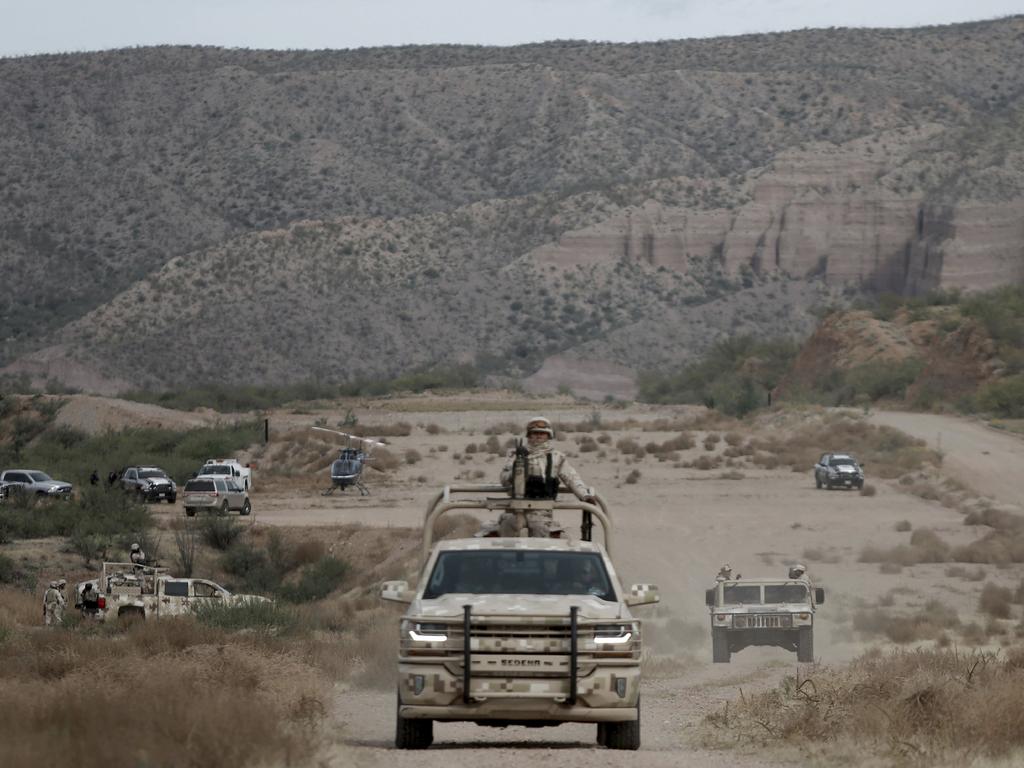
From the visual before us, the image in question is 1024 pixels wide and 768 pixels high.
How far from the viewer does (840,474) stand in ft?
168

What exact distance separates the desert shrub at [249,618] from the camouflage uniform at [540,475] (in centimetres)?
751

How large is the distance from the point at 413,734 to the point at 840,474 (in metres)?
40.3

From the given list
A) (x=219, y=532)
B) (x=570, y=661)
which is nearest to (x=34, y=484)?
(x=219, y=532)

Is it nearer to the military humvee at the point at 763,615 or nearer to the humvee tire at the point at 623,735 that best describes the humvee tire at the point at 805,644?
the military humvee at the point at 763,615

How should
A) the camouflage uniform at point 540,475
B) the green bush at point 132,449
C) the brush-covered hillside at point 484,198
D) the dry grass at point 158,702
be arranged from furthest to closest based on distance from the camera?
the brush-covered hillside at point 484,198, the green bush at point 132,449, the camouflage uniform at point 540,475, the dry grass at point 158,702

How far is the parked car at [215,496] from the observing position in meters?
46.4

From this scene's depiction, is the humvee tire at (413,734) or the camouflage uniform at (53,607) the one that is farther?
the camouflage uniform at (53,607)

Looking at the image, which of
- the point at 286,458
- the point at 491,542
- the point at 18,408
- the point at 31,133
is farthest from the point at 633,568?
the point at 31,133

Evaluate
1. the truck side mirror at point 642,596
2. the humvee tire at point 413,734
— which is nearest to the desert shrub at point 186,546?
the humvee tire at point 413,734

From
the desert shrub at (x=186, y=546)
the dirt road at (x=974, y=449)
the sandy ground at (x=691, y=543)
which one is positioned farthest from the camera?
the dirt road at (x=974, y=449)

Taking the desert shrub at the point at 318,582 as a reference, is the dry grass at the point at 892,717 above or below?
above

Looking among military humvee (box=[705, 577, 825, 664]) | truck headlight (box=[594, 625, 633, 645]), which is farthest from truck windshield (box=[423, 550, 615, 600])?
military humvee (box=[705, 577, 825, 664])

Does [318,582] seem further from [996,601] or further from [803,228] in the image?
[803,228]

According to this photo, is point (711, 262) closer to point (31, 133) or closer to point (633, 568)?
point (31, 133)
